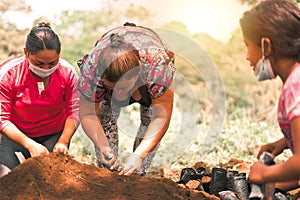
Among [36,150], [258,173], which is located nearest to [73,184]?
[36,150]

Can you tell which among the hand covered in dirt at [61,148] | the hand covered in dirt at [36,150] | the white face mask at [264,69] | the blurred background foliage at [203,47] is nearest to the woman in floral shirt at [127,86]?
the hand covered in dirt at [61,148]

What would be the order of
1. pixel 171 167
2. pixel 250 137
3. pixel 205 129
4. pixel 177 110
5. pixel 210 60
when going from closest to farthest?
pixel 171 167
pixel 250 137
pixel 205 129
pixel 177 110
pixel 210 60

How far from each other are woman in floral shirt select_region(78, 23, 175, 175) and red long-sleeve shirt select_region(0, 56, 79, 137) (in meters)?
0.20

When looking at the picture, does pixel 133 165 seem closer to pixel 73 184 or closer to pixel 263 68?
pixel 73 184

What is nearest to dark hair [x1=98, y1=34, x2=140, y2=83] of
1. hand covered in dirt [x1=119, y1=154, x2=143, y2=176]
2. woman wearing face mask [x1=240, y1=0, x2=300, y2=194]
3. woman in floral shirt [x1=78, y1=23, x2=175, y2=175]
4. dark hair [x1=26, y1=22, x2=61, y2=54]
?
woman in floral shirt [x1=78, y1=23, x2=175, y2=175]

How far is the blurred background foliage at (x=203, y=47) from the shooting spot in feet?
27.6

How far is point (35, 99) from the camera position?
168 inches

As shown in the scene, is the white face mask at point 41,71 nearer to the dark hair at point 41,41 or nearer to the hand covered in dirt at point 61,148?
the dark hair at point 41,41

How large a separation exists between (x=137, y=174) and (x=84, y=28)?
19.5ft

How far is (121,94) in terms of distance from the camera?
13.2 feet

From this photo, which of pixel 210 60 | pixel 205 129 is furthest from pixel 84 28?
pixel 205 129

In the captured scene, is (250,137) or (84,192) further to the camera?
(250,137)

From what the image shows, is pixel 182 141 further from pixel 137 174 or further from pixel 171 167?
pixel 137 174

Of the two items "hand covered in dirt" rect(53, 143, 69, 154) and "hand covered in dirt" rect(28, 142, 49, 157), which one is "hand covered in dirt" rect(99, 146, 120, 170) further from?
"hand covered in dirt" rect(28, 142, 49, 157)
